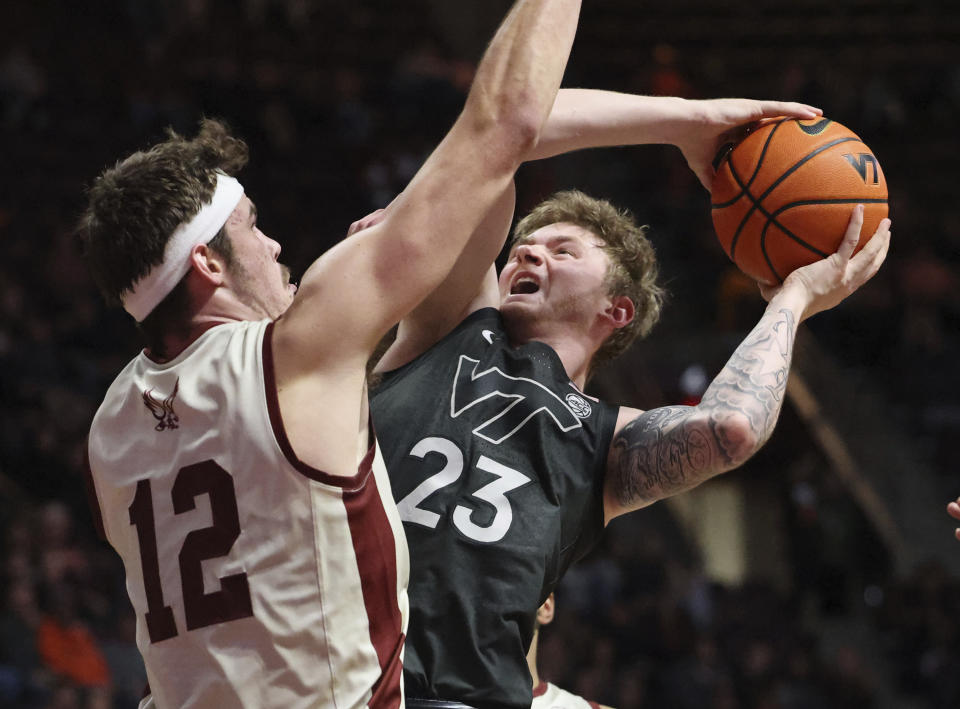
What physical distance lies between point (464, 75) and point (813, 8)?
177 inches

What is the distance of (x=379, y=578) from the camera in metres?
2.42

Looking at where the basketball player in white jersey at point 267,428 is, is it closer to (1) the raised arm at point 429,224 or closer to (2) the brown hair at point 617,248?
(1) the raised arm at point 429,224

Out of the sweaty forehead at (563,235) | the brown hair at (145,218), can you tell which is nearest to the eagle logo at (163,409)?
the brown hair at (145,218)

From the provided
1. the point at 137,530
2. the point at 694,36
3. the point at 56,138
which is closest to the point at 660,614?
the point at 56,138

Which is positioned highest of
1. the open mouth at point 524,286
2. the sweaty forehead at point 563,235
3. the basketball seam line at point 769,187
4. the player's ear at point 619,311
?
the basketball seam line at point 769,187

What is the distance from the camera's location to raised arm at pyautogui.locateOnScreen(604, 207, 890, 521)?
2771 millimetres

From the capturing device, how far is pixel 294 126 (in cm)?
1094

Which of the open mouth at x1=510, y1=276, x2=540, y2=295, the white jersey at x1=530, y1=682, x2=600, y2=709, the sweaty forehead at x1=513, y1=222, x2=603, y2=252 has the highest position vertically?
the sweaty forehead at x1=513, y1=222, x2=603, y2=252

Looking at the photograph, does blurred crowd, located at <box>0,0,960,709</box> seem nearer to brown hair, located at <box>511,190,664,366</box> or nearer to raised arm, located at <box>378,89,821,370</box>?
brown hair, located at <box>511,190,664,366</box>

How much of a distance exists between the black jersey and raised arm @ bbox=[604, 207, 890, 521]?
9 cm

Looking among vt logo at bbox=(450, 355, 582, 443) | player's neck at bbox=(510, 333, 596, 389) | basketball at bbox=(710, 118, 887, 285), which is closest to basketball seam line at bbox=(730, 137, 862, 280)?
basketball at bbox=(710, 118, 887, 285)

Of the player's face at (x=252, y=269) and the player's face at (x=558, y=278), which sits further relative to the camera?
A: the player's face at (x=558, y=278)

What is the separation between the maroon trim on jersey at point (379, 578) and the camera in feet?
7.82

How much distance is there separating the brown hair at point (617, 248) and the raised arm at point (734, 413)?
17.4 inches
